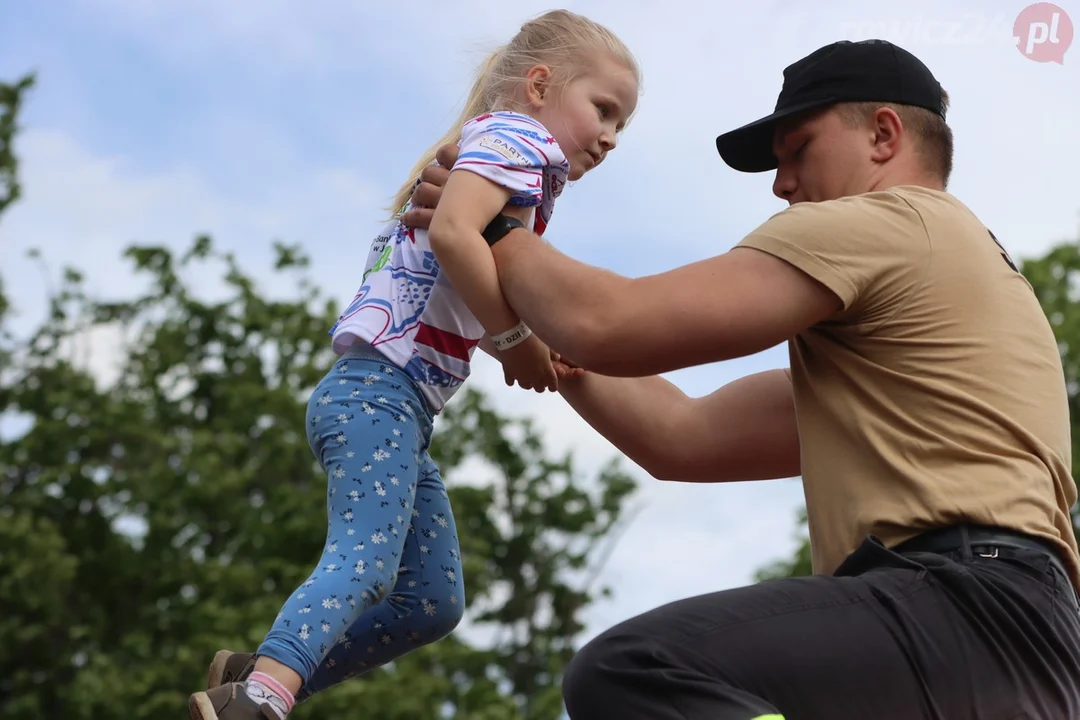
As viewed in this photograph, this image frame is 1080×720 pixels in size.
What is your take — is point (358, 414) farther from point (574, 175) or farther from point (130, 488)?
point (130, 488)

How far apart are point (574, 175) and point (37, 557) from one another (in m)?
16.8

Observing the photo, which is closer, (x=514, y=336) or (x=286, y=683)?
(x=286, y=683)

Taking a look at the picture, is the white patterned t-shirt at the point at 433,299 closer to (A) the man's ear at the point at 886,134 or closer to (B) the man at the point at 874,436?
(B) the man at the point at 874,436

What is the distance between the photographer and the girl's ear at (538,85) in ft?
12.8

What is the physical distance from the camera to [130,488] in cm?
2061

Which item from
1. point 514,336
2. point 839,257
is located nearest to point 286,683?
point 514,336

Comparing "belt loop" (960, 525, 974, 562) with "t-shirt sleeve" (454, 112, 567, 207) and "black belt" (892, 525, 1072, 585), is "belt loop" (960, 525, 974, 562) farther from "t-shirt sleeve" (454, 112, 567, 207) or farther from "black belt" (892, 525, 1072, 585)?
"t-shirt sleeve" (454, 112, 567, 207)

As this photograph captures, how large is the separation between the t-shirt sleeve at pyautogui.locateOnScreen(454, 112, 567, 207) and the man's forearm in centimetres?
76

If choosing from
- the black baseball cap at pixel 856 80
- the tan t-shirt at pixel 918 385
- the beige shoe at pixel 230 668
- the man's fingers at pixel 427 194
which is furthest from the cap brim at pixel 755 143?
the beige shoe at pixel 230 668

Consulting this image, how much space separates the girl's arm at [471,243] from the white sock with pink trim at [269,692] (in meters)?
0.97

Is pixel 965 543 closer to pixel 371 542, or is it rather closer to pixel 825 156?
pixel 825 156

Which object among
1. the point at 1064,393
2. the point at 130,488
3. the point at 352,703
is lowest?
the point at 352,703

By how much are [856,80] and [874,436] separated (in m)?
0.97

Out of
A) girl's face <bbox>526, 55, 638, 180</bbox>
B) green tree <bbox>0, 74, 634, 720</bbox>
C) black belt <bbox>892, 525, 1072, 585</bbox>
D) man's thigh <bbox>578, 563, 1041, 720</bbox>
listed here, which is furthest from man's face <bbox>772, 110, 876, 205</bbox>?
green tree <bbox>0, 74, 634, 720</bbox>
